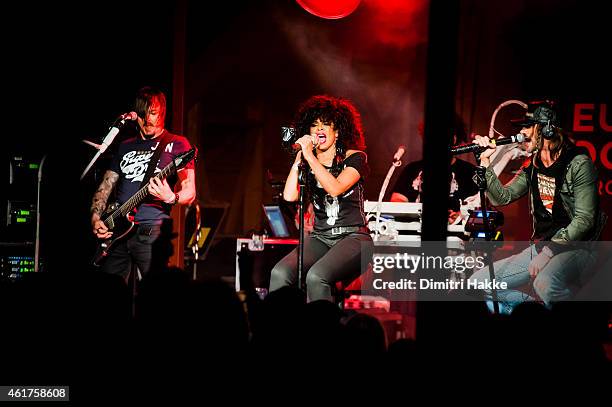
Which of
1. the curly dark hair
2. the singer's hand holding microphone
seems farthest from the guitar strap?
the singer's hand holding microphone

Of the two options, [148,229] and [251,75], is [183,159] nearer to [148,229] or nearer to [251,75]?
[148,229]

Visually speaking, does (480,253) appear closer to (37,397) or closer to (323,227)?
(323,227)

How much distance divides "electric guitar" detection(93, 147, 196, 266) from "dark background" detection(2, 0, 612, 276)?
1.24m

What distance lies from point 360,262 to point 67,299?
9.61ft

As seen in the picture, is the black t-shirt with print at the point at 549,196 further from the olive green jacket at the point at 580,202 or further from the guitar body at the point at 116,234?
the guitar body at the point at 116,234

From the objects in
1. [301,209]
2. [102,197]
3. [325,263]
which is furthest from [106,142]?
[325,263]

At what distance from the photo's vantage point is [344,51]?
923cm

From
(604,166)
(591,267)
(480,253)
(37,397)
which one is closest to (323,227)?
(480,253)

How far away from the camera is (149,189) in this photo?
19.1 ft

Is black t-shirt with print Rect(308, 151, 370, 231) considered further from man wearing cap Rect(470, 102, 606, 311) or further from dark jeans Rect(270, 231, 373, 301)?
man wearing cap Rect(470, 102, 606, 311)

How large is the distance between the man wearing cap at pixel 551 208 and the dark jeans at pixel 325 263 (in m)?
1.26

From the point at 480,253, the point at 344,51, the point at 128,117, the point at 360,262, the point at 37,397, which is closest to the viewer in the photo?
the point at 37,397

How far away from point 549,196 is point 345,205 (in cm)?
176

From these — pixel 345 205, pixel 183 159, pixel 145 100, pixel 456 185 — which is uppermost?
pixel 145 100
